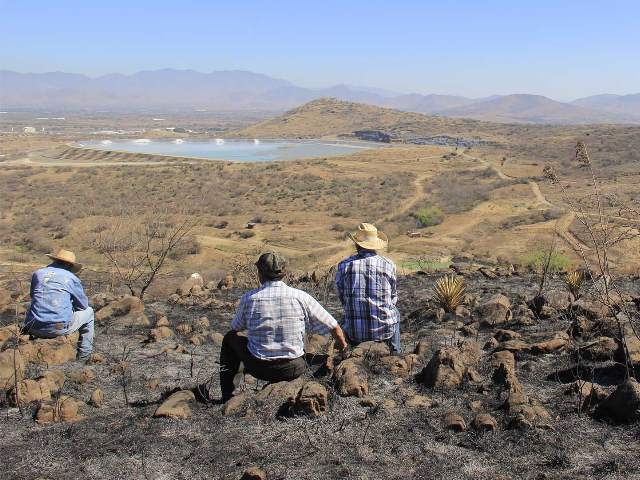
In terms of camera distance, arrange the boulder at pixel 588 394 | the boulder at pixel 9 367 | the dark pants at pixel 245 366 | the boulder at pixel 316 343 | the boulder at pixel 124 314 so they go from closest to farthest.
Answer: the boulder at pixel 588 394, the dark pants at pixel 245 366, the boulder at pixel 9 367, the boulder at pixel 316 343, the boulder at pixel 124 314

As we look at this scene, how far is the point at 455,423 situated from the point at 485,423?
0.58 feet

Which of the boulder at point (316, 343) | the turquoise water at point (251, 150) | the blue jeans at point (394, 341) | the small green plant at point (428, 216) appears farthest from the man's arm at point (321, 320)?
the turquoise water at point (251, 150)

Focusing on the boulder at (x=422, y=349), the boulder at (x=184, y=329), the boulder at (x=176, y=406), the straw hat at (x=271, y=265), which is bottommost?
the boulder at (x=184, y=329)

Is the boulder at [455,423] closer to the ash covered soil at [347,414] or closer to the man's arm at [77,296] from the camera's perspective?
the ash covered soil at [347,414]

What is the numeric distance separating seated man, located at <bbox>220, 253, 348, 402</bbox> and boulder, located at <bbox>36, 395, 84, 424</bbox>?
1016mm

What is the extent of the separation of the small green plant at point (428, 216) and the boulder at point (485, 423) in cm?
2208

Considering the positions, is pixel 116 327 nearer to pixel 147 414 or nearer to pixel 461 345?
pixel 147 414

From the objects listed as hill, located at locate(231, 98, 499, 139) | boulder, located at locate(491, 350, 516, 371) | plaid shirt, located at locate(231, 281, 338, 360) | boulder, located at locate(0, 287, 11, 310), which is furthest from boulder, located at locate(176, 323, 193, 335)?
hill, located at locate(231, 98, 499, 139)

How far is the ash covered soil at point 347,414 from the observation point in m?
3.33

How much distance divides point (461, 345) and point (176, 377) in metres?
2.47

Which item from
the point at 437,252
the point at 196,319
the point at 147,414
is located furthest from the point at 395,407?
the point at 437,252

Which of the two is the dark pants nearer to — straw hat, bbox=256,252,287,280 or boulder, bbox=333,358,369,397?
boulder, bbox=333,358,369,397

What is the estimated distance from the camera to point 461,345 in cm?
513

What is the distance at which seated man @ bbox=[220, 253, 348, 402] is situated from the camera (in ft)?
13.7
